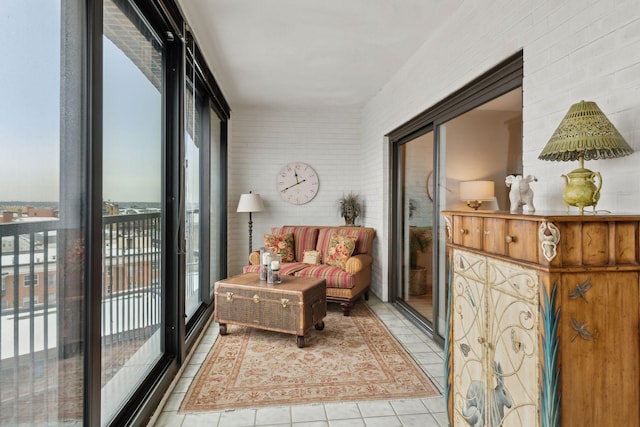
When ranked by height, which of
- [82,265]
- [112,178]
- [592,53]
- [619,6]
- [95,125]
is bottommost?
[82,265]

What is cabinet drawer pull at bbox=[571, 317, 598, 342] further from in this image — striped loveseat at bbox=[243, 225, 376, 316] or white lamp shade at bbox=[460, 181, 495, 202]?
striped loveseat at bbox=[243, 225, 376, 316]

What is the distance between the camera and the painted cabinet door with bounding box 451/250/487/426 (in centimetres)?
168

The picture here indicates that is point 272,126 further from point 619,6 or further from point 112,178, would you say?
point 619,6

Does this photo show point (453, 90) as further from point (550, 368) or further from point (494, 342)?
point (550, 368)

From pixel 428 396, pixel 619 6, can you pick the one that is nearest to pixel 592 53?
pixel 619 6

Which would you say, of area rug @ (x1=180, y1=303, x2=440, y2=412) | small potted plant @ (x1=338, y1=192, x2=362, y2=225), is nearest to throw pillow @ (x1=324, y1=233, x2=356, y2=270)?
small potted plant @ (x1=338, y1=192, x2=362, y2=225)

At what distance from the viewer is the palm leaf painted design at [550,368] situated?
3.98 feet

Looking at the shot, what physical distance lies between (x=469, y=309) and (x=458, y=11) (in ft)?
7.35

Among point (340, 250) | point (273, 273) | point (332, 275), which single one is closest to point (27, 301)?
point (273, 273)

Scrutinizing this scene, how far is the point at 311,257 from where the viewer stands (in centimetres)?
483

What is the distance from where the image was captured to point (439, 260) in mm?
3455

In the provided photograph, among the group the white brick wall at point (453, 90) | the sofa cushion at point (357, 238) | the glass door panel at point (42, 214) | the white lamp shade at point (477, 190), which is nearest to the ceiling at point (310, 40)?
the white brick wall at point (453, 90)

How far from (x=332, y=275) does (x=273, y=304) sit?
1099mm

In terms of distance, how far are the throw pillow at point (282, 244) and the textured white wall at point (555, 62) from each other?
8.72 feet
